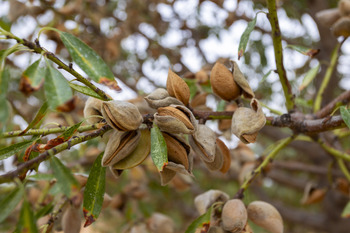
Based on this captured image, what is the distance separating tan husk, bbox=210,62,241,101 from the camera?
30.1 inches

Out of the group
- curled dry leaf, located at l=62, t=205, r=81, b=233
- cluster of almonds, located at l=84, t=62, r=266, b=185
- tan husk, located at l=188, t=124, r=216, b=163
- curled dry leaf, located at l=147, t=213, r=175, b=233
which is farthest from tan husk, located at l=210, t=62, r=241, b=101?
curled dry leaf, located at l=147, t=213, r=175, b=233

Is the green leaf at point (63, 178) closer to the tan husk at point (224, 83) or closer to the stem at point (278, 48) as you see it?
the tan husk at point (224, 83)

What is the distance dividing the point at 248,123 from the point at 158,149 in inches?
7.7

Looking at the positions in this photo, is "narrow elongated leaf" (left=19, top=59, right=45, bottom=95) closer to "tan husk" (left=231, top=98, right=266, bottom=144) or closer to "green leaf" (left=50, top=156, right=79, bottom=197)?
"green leaf" (left=50, top=156, right=79, bottom=197)

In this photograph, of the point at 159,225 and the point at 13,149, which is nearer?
the point at 13,149

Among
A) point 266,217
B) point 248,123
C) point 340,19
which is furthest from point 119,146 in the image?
point 340,19

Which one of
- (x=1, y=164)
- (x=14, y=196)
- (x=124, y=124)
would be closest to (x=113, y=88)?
(x=124, y=124)

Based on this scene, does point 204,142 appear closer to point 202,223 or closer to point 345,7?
point 202,223

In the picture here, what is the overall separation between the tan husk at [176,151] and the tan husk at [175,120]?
0.02 meters

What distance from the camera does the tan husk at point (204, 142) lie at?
701 mm

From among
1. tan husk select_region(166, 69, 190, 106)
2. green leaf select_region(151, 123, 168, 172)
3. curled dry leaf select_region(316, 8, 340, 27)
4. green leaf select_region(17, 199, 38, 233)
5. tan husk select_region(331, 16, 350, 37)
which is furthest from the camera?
curled dry leaf select_region(316, 8, 340, 27)

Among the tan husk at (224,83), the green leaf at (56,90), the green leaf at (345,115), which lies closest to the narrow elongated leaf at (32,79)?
the green leaf at (56,90)

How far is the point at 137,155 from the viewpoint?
683 mm

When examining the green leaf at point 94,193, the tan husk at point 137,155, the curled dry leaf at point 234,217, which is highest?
the tan husk at point 137,155
